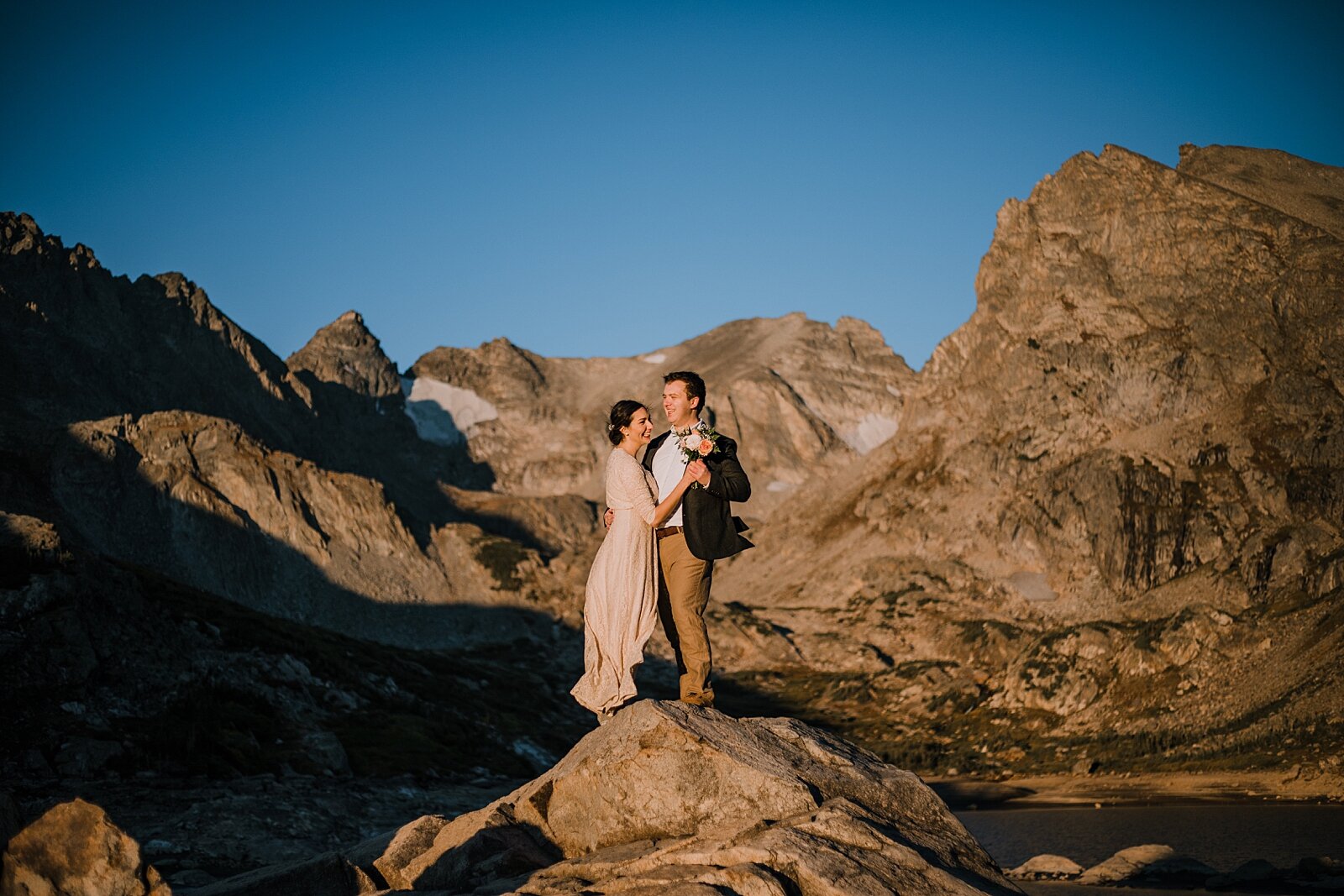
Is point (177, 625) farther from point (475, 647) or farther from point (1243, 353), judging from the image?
point (1243, 353)

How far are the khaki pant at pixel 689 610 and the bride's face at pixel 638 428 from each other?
1.69 metres

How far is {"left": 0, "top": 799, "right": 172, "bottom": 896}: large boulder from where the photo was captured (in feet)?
45.5

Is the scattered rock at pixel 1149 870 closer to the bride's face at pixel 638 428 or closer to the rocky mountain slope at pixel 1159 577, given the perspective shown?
the rocky mountain slope at pixel 1159 577

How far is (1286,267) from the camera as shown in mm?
186625

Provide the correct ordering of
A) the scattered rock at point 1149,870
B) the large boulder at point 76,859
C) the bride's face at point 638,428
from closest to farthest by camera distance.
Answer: the large boulder at point 76,859, the bride's face at point 638,428, the scattered rock at point 1149,870

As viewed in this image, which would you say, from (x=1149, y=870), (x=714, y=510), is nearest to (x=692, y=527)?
(x=714, y=510)

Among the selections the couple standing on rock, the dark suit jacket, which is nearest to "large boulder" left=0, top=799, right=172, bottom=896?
the couple standing on rock

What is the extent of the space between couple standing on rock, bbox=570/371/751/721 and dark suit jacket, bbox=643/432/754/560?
0.04 feet

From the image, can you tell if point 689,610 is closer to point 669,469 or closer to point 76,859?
point 669,469

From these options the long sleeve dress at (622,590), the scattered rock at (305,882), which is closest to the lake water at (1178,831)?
the long sleeve dress at (622,590)

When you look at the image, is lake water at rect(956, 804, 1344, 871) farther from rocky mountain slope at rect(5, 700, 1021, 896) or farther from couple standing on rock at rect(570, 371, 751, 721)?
rocky mountain slope at rect(5, 700, 1021, 896)

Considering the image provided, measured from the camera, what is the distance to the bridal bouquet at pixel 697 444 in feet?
59.7

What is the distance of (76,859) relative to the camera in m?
14.2

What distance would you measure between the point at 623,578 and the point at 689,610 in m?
1.16
